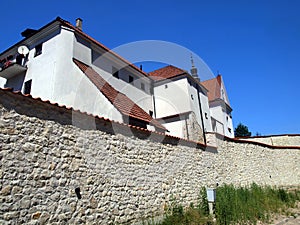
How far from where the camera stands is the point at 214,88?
2922cm

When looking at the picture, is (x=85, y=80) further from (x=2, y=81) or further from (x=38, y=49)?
(x=2, y=81)

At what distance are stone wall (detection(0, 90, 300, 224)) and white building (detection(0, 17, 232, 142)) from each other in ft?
11.8

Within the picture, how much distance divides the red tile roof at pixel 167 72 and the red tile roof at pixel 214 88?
884 cm

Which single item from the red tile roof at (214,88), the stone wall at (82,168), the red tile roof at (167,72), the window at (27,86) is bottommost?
the stone wall at (82,168)

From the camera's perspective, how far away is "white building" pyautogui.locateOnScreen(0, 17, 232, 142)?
11102 mm

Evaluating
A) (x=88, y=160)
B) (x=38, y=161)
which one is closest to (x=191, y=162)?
(x=88, y=160)

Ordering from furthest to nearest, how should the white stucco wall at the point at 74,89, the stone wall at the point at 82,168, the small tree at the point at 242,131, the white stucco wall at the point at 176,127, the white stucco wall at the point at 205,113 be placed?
the small tree at the point at 242,131 → the white stucco wall at the point at 205,113 → the white stucco wall at the point at 176,127 → the white stucco wall at the point at 74,89 → the stone wall at the point at 82,168

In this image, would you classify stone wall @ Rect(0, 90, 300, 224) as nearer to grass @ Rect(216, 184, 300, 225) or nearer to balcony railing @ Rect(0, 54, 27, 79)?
grass @ Rect(216, 184, 300, 225)

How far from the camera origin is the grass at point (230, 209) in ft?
21.7

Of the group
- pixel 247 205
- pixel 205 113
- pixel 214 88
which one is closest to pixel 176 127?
pixel 205 113

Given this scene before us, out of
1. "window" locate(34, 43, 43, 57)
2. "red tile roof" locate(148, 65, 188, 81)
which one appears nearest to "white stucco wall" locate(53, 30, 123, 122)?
"window" locate(34, 43, 43, 57)

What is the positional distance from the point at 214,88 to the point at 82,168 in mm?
26404

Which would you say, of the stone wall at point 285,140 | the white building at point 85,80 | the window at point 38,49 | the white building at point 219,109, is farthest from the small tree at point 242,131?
the window at point 38,49

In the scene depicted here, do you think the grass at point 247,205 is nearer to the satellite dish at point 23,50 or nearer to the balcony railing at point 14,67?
the balcony railing at point 14,67
